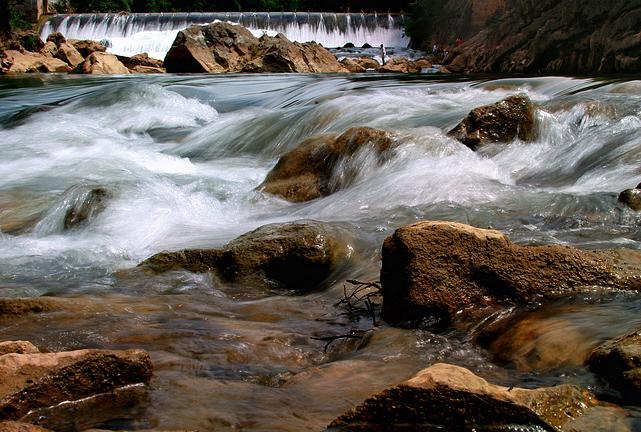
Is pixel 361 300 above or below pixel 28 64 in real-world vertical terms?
above

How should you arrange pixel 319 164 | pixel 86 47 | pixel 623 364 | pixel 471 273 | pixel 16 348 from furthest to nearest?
1. pixel 86 47
2. pixel 319 164
3. pixel 471 273
4. pixel 16 348
5. pixel 623 364

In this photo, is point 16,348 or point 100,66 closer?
point 16,348

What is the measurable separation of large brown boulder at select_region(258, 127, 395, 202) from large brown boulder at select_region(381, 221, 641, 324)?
3.73 meters

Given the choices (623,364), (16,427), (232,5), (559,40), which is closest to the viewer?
(16,427)

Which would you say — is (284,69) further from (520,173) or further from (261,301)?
(261,301)

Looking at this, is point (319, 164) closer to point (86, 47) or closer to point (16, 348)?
point (16, 348)

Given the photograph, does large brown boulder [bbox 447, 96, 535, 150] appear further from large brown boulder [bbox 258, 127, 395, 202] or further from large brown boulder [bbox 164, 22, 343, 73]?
large brown boulder [bbox 164, 22, 343, 73]

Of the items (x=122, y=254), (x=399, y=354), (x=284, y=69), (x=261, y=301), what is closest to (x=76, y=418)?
(x=399, y=354)

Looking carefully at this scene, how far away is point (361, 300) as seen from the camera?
12.8 ft

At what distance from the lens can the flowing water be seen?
268 cm

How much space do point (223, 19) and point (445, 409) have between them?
36552 millimetres

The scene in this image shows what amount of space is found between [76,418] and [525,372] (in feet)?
4.98

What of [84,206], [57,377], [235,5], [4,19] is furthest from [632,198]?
[235,5]

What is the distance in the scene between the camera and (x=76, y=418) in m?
2.33
